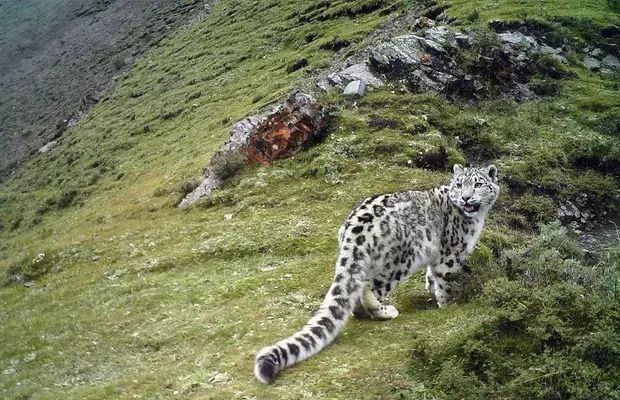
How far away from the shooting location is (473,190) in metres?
16.8

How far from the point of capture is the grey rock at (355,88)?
131 feet

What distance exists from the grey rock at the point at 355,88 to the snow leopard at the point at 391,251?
75.5ft

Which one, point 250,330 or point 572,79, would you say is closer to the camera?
point 250,330

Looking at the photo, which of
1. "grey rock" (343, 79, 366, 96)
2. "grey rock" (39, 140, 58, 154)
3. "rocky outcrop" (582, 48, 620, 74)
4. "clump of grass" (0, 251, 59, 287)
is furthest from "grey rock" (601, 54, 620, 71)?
"grey rock" (39, 140, 58, 154)

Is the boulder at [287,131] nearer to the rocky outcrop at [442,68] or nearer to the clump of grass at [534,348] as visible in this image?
the rocky outcrop at [442,68]

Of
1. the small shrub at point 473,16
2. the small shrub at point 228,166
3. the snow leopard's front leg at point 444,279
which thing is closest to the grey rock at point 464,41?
the small shrub at point 473,16

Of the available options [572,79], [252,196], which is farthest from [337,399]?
[572,79]

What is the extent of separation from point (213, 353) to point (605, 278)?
10.2 m

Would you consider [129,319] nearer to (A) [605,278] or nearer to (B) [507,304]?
(B) [507,304]

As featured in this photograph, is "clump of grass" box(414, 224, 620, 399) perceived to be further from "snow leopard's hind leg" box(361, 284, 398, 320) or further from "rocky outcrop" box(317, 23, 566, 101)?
"rocky outcrop" box(317, 23, 566, 101)

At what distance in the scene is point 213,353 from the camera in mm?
16703

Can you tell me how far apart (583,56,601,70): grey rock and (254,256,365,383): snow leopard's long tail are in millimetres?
43330

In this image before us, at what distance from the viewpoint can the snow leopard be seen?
1336 cm

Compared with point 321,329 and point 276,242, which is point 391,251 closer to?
point 321,329
